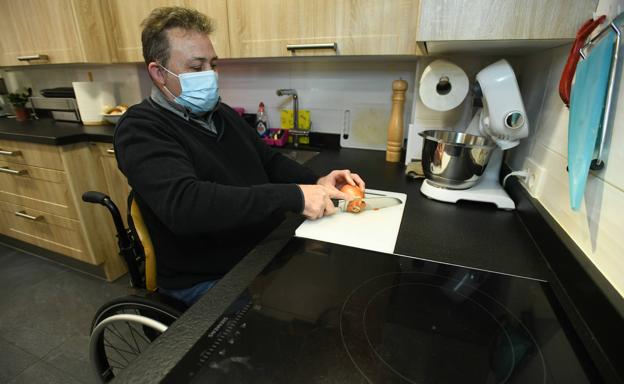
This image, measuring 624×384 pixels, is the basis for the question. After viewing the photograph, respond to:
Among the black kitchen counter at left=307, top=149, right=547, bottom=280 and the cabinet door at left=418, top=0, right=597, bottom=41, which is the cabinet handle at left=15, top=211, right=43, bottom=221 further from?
the cabinet door at left=418, top=0, right=597, bottom=41

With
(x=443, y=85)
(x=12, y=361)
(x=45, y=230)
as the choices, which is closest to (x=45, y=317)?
(x=12, y=361)

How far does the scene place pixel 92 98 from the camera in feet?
6.23

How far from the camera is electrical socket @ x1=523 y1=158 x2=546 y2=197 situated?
778mm

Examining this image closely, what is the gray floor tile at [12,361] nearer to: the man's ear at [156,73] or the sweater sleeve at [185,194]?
the sweater sleeve at [185,194]

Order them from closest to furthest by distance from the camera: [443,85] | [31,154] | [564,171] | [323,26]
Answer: [564,171], [443,85], [323,26], [31,154]

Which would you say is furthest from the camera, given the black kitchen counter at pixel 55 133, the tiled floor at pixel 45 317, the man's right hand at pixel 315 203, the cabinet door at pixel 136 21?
the black kitchen counter at pixel 55 133

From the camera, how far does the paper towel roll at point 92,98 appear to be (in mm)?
1861

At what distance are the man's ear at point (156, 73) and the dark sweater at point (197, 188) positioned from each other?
0.08 m

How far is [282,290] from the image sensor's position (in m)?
0.54

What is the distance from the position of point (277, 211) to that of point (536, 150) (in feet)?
2.35

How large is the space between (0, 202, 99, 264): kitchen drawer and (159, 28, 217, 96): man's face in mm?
1307

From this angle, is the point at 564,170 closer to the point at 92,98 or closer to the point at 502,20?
the point at 502,20

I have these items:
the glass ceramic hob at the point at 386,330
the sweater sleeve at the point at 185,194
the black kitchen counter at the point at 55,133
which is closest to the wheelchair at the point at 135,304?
the sweater sleeve at the point at 185,194

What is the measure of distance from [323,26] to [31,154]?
1.67 metres
